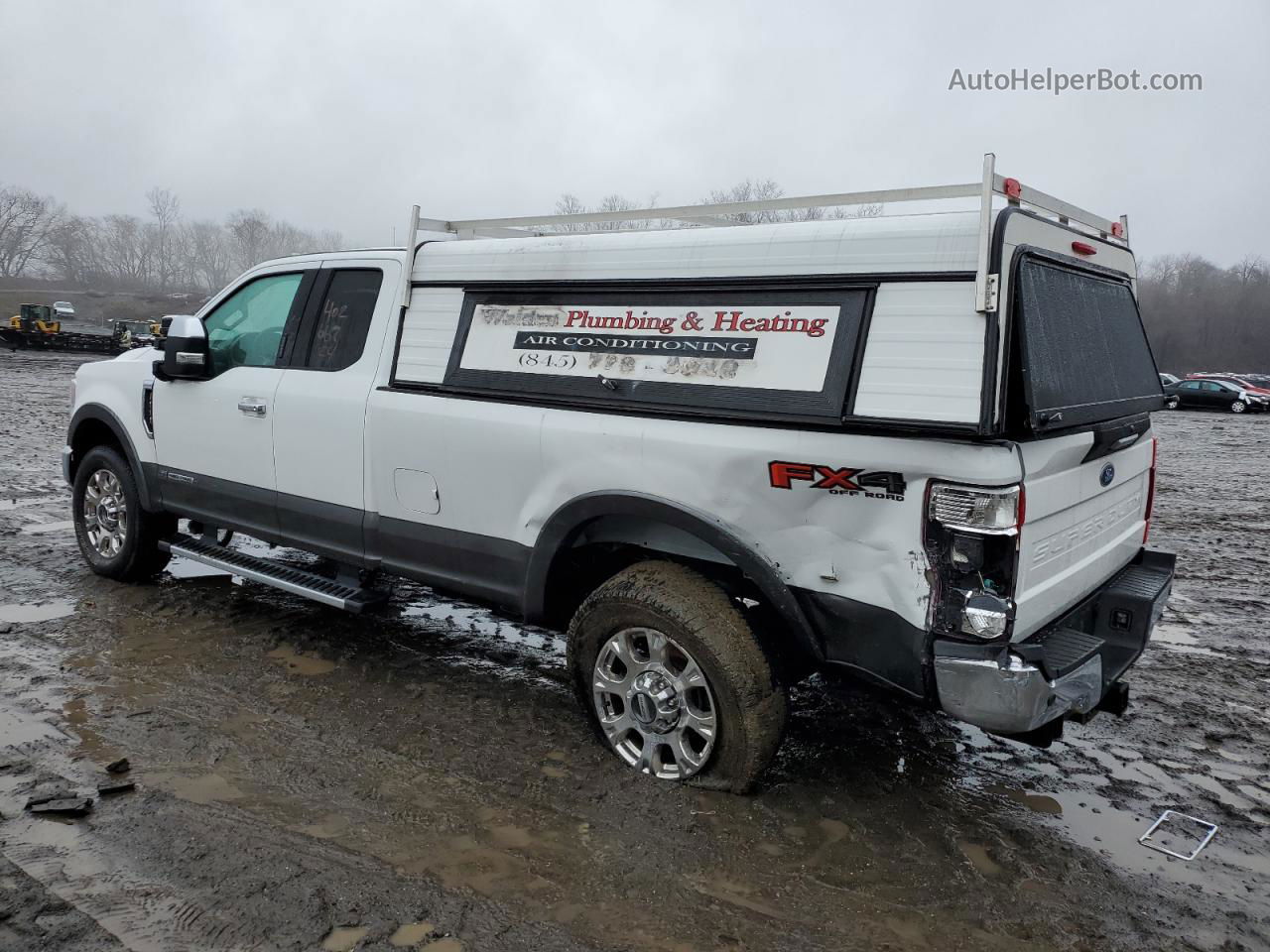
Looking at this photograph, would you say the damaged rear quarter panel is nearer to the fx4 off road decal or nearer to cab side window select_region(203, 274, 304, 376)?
the fx4 off road decal

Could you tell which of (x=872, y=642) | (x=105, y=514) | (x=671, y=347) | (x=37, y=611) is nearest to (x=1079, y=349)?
(x=872, y=642)

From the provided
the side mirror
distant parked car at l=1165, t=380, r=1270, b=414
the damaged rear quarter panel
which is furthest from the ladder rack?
distant parked car at l=1165, t=380, r=1270, b=414

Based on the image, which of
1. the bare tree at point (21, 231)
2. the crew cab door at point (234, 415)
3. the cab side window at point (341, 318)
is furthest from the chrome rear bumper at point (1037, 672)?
the bare tree at point (21, 231)

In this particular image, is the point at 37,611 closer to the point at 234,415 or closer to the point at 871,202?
the point at 234,415

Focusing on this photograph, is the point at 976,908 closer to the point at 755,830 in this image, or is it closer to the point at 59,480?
the point at 755,830

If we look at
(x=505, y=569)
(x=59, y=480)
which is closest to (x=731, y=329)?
(x=505, y=569)

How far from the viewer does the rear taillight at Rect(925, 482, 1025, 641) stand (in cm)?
287

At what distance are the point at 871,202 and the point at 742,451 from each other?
3.36 feet

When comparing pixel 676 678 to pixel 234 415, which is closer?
pixel 676 678

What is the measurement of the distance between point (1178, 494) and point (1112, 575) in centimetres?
949

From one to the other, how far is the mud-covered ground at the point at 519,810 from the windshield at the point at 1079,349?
1533 millimetres

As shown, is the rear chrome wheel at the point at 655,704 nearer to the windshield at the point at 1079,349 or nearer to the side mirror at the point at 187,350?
the windshield at the point at 1079,349

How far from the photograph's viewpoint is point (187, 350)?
206 inches

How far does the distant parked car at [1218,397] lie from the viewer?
3241 centimetres
